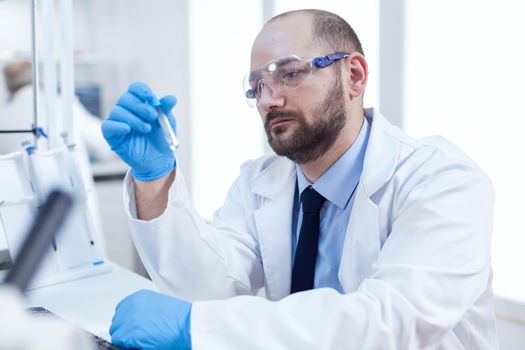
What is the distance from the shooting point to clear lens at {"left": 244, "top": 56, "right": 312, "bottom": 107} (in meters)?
1.23

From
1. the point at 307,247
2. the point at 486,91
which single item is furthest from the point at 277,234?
the point at 486,91

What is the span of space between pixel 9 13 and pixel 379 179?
10.3 feet

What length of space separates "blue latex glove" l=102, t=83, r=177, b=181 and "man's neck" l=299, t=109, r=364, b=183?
323 mm

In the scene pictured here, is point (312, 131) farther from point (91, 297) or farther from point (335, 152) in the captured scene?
point (91, 297)

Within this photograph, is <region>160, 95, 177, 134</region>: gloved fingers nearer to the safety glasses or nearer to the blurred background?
the safety glasses

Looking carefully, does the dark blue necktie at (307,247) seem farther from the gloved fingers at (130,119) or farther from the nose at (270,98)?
the gloved fingers at (130,119)

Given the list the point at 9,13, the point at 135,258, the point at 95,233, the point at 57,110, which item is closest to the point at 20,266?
the point at 95,233

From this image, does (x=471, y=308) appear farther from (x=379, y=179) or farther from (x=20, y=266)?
(x=20, y=266)

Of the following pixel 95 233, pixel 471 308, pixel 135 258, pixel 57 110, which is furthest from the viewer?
pixel 135 258

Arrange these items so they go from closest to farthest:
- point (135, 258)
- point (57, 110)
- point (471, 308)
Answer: point (471, 308) < point (57, 110) < point (135, 258)

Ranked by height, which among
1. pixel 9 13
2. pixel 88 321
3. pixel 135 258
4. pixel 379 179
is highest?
pixel 9 13

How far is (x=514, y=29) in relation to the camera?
5.65ft

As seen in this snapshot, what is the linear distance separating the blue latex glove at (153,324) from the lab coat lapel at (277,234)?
47 centimetres

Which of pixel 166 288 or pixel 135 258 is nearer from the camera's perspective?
pixel 166 288
